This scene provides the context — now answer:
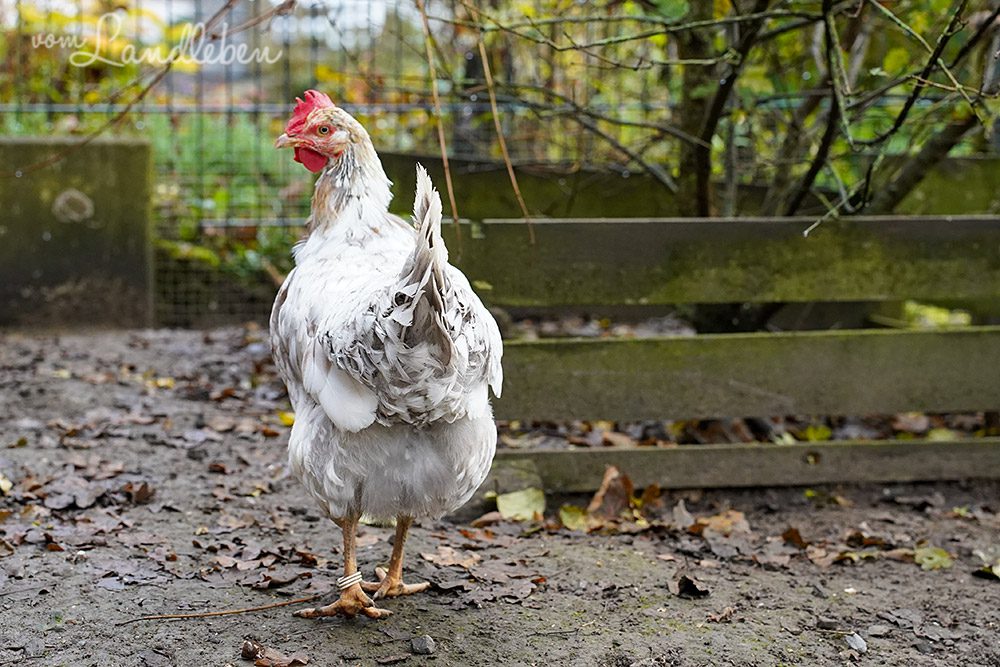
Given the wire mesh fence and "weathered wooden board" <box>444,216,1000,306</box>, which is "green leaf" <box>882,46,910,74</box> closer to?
"weathered wooden board" <box>444,216,1000,306</box>

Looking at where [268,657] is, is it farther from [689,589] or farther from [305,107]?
[305,107]

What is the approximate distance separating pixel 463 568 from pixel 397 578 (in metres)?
0.31

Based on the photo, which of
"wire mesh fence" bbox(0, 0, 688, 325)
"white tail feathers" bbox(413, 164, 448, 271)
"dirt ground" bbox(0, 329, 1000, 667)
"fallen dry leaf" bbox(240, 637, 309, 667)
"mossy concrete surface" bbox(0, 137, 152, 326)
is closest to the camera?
"white tail feathers" bbox(413, 164, 448, 271)

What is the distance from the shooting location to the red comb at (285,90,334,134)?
3.71 meters

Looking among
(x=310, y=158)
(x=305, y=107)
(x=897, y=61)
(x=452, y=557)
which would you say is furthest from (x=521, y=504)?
(x=897, y=61)

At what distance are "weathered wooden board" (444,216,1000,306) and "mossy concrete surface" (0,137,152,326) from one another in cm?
384

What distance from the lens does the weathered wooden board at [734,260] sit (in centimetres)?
438

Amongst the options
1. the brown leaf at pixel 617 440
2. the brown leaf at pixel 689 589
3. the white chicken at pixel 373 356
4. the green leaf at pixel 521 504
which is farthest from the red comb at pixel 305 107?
the brown leaf at pixel 617 440

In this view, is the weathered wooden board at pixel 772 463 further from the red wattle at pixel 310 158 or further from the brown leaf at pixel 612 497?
the red wattle at pixel 310 158

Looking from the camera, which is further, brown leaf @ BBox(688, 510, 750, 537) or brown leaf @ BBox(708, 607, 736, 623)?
brown leaf @ BBox(688, 510, 750, 537)

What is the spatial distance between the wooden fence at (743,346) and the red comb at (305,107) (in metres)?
0.85

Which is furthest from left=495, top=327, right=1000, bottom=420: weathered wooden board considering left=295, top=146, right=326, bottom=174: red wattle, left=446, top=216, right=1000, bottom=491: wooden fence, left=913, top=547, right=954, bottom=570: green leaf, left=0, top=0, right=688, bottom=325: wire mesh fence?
left=0, top=0, right=688, bottom=325: wire mesh fence

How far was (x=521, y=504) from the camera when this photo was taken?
14.2 ft

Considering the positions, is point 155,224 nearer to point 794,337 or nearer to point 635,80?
point 635,80
